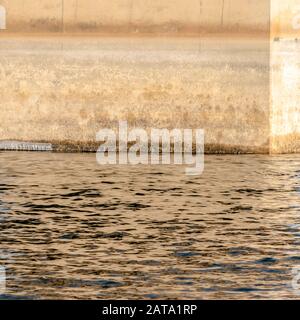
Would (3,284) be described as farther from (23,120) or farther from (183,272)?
(23,120)

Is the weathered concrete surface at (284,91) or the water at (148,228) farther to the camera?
the weathered concrete surface at (284,91)

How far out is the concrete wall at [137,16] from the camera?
68.6 feet

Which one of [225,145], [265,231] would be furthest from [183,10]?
[265,231]

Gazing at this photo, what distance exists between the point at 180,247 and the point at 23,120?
28.4ft

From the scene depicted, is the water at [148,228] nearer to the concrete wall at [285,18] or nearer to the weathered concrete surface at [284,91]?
the weathered concrete surface at [284,91]

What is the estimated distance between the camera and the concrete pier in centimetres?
2091

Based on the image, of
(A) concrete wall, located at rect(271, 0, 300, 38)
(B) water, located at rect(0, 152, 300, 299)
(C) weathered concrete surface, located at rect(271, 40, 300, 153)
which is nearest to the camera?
(B) water, located at rect(0, 152, 300, 299)

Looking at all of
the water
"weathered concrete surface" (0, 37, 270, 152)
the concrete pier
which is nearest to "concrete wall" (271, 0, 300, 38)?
the concrete pier

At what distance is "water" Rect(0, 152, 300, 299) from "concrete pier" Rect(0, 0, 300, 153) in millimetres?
607

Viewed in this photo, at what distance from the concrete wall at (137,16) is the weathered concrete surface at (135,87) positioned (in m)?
0.22

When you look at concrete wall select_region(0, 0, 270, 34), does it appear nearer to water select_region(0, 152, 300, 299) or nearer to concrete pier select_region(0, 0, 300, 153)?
concrete pier select_region(0, 0, 300, 153)

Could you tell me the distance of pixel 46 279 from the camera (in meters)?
11.8

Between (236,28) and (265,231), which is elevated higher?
(236,28)

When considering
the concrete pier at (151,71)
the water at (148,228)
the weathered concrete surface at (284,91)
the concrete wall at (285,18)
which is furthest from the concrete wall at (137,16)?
the water at (148,228)
